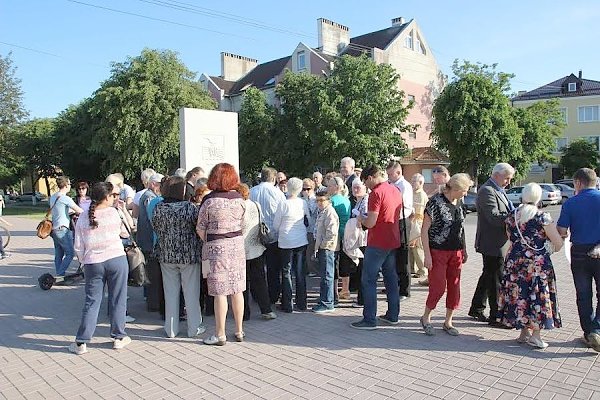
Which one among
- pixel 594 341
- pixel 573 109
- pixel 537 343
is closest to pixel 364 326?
pixel 537 343

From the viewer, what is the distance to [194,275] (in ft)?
18.3

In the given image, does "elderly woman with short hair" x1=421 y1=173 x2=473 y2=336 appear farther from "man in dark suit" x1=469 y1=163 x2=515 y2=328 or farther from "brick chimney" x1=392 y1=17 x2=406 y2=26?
"brick chimney" x1=392 y1=17 x2=406 y2=26

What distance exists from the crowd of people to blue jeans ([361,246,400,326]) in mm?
13

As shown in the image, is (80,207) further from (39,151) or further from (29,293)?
(39,151)

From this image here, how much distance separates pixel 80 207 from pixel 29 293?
1.62m

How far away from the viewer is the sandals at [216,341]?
533 cm

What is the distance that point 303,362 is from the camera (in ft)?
15.7

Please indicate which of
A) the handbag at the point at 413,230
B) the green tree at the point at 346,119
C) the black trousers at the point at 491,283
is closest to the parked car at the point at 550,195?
the green tree at the point at 346,119

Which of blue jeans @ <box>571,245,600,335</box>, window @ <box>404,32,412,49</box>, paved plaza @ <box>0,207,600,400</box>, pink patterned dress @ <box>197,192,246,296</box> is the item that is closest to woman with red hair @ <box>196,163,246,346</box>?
pink patterned dress @ <box>197,192,246,296</box>

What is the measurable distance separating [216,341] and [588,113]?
56.9 metres

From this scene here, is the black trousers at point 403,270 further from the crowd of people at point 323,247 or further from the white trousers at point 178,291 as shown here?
the white trousers at point 178,291

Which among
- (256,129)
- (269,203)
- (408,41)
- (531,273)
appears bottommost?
(531,273)

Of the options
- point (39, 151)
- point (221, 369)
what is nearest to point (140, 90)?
point (39, 151)

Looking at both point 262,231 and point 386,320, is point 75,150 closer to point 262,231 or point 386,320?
point 262,231
